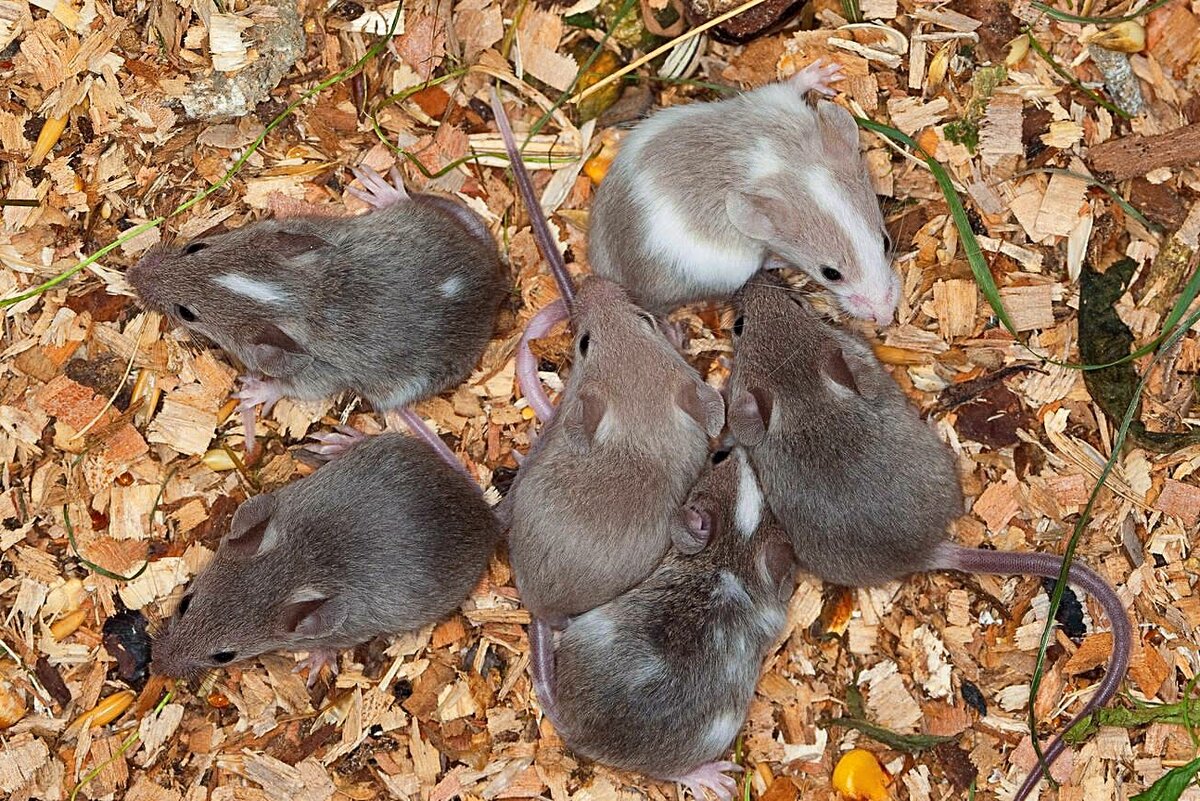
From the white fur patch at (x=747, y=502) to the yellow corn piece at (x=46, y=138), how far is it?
3610 millimetres

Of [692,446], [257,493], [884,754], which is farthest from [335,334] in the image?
[884,754]

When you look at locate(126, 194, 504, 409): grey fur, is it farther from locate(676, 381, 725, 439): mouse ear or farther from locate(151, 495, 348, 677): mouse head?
locate(676, 381, 725, 439): mouse ear

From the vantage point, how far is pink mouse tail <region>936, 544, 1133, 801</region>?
15.5ft

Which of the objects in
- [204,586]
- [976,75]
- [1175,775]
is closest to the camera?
[1175,775]

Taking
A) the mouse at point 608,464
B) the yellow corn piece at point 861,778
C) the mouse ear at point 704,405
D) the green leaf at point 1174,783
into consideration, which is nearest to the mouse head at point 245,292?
the mouse at point 608,464

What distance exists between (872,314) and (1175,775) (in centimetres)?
232

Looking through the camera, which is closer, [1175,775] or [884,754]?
[1175,775]

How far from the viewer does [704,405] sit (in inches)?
192

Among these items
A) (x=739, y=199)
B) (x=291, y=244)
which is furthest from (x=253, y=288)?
(x=739, y=199)

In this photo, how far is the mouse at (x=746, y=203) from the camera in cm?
489

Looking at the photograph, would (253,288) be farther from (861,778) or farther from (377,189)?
(861,778)

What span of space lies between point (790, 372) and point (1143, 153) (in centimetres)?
203

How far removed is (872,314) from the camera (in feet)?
16.5

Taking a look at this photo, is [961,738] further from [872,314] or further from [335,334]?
[335,334]
